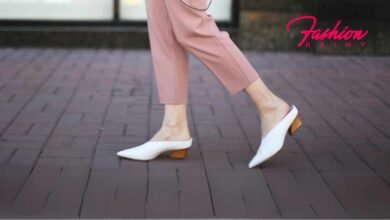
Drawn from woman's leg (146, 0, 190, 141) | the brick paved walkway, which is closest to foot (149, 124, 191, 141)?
woman's leg (146, 0, 190, 141)

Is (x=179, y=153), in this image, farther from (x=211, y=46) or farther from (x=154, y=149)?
(x=211, y=46)

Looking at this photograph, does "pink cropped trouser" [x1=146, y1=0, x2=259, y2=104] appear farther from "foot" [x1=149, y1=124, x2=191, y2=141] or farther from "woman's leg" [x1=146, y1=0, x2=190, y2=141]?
"foot" [x1=149, y1=124, x2=191, y2=141]

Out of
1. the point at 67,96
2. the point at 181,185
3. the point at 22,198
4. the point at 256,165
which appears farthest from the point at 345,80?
the point at 22,198

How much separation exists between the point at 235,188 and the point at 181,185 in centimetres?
24

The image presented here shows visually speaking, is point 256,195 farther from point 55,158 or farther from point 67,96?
point 67,96

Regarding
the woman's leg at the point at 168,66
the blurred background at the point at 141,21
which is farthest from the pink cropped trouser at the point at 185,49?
the blurred background at the point at 141,21

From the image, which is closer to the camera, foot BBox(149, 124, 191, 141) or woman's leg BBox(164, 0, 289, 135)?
woman's leg BBox(164, 0, 289, 135)

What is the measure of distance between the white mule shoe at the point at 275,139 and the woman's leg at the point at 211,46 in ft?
0.56

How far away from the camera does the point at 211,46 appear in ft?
12.7

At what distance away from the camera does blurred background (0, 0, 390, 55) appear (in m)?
7.89

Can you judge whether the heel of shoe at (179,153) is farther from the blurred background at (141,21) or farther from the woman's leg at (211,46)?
the blurred background at (141,21)

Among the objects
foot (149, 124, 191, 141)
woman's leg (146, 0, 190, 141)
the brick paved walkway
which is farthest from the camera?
foot (149, 124, 191, 141)

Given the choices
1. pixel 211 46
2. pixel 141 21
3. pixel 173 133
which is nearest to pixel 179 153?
pixel 173 133

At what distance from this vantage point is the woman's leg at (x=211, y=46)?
383 cm
